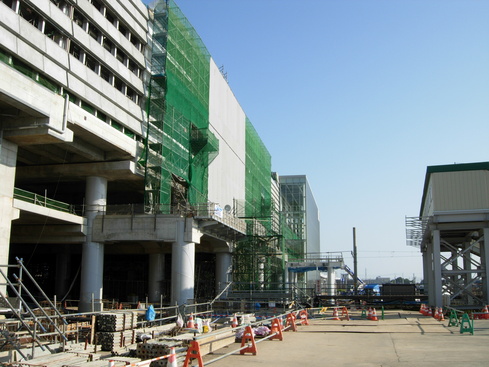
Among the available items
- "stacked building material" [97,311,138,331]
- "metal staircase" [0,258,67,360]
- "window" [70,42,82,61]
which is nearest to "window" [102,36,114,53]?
"window" [70,42,82,61]

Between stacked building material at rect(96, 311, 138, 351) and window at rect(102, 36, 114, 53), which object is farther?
window at rect(102, 36, 114, 53)

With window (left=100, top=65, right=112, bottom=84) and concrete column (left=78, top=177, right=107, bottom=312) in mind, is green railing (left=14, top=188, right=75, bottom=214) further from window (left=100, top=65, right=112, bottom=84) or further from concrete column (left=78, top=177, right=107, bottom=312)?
window (left=100, top=65, right=112, bottom=84)

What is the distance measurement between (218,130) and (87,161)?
16657 mm

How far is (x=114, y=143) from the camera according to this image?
110ft

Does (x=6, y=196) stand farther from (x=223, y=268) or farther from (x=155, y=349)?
(x=223, y=268)

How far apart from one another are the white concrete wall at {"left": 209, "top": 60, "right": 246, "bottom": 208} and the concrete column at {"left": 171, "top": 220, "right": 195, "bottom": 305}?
10.9m

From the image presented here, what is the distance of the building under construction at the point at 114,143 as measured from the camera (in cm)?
2711

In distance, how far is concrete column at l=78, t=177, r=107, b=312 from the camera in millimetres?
34781

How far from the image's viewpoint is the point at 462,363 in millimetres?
13445

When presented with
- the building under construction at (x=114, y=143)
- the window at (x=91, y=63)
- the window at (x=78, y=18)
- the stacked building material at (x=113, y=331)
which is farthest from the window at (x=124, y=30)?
the stacked building material at (x=113, y=331)

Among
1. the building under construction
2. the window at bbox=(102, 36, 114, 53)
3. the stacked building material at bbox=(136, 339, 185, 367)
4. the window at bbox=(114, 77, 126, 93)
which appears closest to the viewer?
the stacked building material at bbox=(136, 339, 185, 367)

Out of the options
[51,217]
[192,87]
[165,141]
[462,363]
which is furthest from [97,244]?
[462,363]

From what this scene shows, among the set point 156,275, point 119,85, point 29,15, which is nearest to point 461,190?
point 119,85

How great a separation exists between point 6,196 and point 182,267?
42.8 ft
